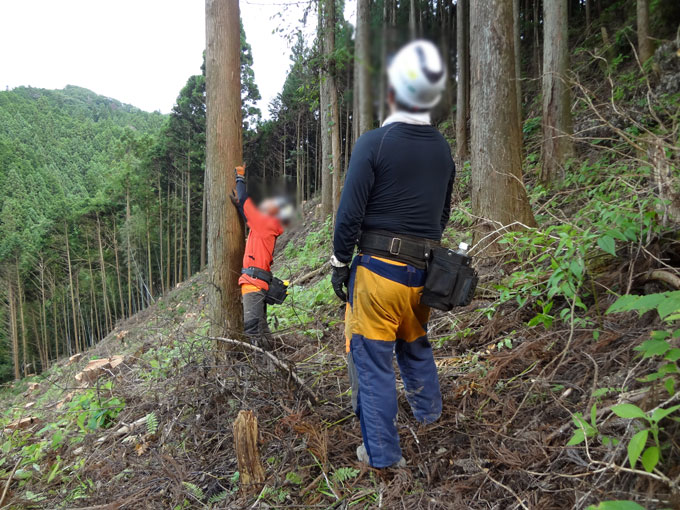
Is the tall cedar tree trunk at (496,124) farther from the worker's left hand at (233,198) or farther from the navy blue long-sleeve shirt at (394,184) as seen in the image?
the worker's left hand at (233,198)

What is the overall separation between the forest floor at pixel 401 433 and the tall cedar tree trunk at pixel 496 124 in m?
0.89

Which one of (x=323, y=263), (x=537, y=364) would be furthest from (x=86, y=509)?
(x=323, y=263)

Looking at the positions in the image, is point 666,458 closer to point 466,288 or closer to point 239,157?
point 466,288

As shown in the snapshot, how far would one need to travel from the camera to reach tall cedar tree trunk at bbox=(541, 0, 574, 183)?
21.9ft

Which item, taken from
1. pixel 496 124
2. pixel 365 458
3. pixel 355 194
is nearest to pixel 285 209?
pixel 355 194

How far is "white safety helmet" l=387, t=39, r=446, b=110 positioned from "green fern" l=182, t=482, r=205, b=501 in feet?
8.21

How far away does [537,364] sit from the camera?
269 cm

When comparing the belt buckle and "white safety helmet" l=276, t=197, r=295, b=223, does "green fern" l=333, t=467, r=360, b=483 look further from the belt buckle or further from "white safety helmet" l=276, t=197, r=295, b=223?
"white safety helmet" l=276, t=197, r=295, b=223

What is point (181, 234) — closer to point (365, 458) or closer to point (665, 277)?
point (365, 458)

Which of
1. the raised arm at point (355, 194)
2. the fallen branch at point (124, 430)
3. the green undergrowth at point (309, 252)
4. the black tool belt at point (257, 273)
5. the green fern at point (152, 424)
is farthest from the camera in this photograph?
the green undergrowth at point (309, 252)

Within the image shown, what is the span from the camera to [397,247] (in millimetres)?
2225

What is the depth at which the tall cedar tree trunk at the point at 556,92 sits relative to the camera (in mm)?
6688

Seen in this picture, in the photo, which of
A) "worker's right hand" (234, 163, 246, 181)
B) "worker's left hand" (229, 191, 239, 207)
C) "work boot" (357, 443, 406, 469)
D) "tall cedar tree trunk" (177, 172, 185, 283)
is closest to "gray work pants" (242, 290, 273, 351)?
"worker's left hand" (229, 191, 239, 207)

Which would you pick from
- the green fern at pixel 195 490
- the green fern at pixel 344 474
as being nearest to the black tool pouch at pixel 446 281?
the green fern at pixel 344 474
